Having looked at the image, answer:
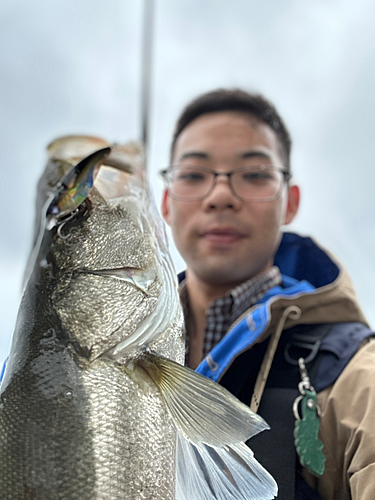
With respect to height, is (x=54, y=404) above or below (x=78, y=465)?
above

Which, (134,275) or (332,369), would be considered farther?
(332,369)

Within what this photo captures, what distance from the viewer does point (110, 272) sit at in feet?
3.94

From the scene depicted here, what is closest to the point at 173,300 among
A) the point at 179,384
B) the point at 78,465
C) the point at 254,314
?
the point at 179,384

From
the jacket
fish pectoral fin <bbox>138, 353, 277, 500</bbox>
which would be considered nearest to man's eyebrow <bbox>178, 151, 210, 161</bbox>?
the jacket

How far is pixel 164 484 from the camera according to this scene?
3.32 feet

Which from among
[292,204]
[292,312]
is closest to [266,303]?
[292,312]

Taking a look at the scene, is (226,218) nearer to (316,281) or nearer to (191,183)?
(191,183)

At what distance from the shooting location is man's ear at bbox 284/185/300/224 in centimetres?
329

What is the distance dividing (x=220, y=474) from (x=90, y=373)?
403 millimetres

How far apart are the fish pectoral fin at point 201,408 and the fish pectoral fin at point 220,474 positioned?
0.20 feet

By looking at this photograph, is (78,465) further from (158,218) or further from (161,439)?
(158,218)

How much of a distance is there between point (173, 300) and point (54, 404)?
0.40 m

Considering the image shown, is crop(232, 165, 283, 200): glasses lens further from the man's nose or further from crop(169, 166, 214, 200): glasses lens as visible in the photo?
crop(169, 166, 214, 200): glasses lens

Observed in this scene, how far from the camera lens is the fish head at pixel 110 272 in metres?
1.11
